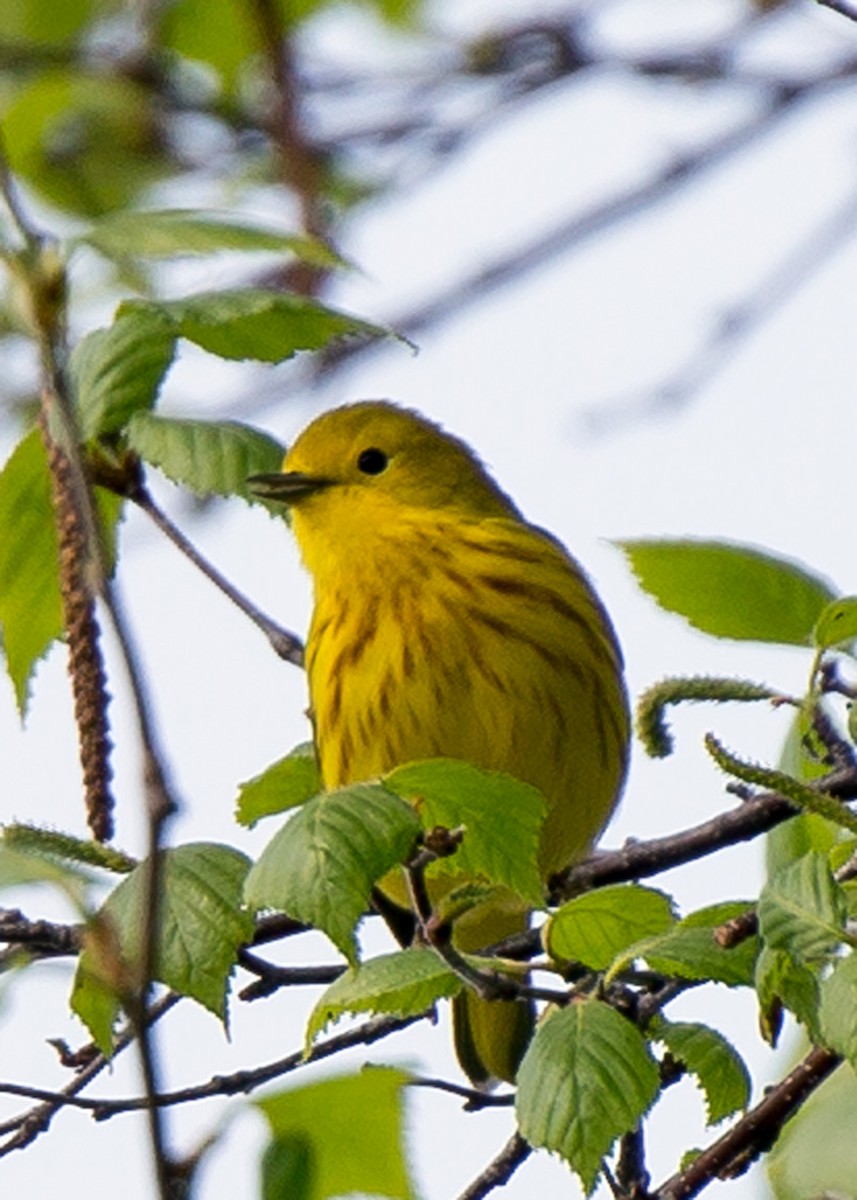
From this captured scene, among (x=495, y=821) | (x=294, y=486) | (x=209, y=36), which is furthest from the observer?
(x=209, y=36)

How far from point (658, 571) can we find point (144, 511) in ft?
2.05

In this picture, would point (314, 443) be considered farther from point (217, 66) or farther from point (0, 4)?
point (0, 4)

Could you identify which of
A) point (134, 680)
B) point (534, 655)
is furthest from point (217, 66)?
point (134, 680)

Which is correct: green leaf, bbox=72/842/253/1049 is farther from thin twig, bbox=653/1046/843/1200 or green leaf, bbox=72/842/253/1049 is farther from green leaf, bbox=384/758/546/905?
thin twig, bbox=653/1046/843/1200

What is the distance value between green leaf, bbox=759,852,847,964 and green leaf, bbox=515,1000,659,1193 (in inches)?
8.2

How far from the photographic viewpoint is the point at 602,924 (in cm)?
230

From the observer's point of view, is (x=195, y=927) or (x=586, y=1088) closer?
(x=586, y=1088)

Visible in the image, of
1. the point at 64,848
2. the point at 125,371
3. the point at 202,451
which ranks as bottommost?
the point at 64,848

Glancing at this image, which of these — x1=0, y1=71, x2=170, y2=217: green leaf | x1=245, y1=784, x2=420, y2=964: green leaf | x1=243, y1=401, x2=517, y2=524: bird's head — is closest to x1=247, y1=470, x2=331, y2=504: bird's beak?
x1=243, y1=401, x2=517, y2=524: bird's head

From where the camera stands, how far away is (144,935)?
3.90 ft

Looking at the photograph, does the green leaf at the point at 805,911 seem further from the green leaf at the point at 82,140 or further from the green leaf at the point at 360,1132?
the green leaf at the point at 82,140

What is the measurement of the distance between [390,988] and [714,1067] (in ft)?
1.20

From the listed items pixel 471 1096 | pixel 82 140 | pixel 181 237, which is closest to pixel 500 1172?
pixel 471 1096

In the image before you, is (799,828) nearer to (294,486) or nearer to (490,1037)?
(490,1037)
